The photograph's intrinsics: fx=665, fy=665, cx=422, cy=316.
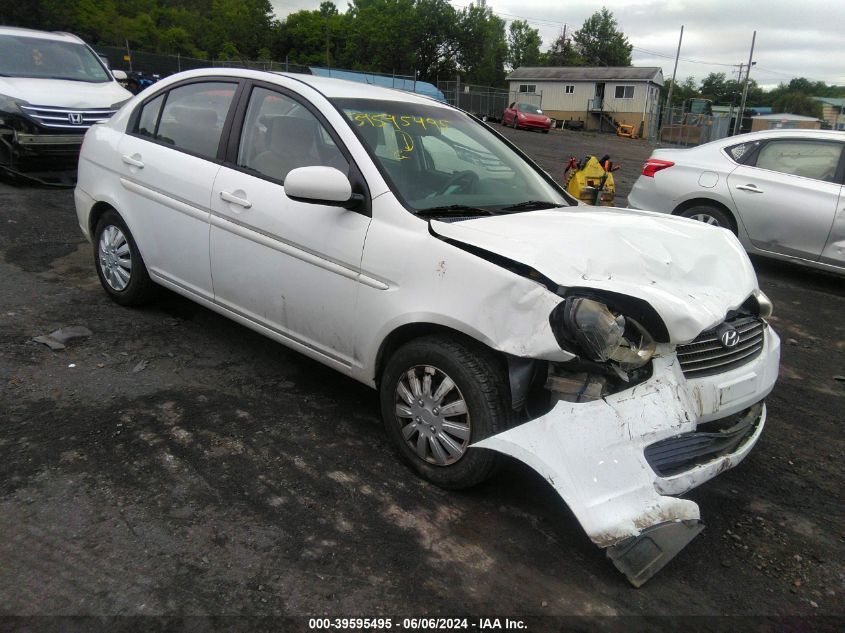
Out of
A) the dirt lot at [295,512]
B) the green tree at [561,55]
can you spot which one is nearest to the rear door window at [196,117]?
the dirt lot at [295,512]

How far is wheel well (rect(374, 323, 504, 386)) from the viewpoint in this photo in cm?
293

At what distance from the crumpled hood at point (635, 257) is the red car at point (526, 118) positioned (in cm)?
3123

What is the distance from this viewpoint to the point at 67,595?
7.65 feet

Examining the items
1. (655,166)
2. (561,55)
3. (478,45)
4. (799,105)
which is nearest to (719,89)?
(799,105)

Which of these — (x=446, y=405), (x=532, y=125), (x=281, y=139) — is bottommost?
(x=532, y=125)

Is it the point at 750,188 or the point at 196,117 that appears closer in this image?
the point at 196,117

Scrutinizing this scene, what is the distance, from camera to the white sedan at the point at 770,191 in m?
6.66

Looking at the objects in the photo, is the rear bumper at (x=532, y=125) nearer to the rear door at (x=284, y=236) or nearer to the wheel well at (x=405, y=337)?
the rear door at (x=284, y=236)

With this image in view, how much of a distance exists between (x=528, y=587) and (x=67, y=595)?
1.66m

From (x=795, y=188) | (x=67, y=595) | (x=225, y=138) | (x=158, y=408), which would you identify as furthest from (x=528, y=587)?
(x=795, y=188)

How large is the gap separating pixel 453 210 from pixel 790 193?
5.12 metres

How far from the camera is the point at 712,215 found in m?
7.41

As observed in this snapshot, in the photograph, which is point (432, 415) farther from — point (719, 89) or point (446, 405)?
point (719, 89)

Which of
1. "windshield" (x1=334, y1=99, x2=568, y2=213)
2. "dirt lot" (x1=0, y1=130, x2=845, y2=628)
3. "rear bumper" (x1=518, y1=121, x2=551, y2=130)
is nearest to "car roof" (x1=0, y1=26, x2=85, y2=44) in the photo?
"dirt lot" (x1=0, y1=130, x2=845, y2=628)
